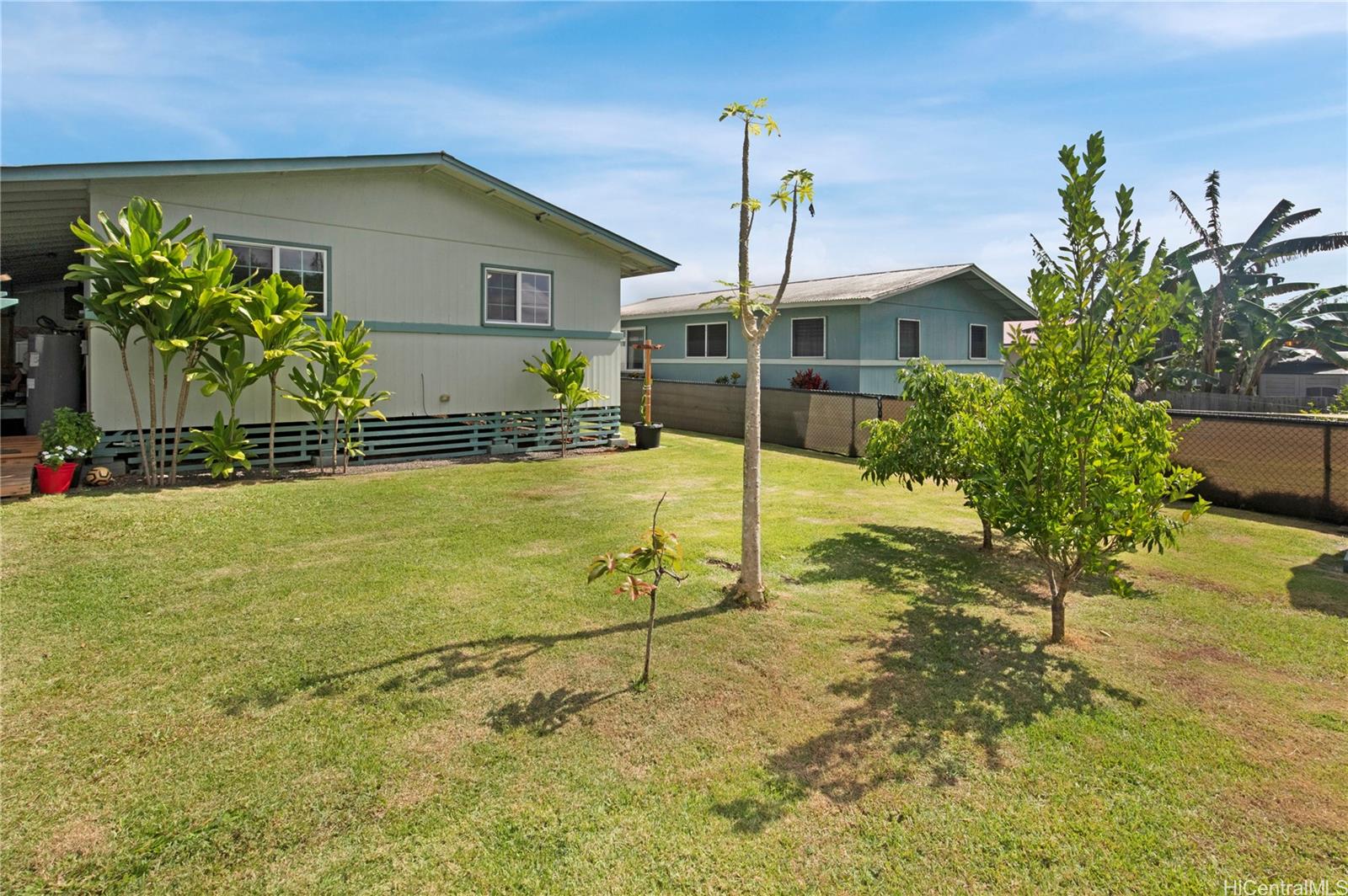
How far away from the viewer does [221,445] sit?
9078 millimetres

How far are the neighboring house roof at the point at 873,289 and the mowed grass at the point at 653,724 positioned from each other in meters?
11.3

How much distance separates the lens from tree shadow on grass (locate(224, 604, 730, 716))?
3.56 m

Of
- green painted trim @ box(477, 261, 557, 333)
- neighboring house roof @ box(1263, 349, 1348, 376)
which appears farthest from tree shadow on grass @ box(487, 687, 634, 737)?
neighboring house roof @ box(1263, 349, 1348, 376)

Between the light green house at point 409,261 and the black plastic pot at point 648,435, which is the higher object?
the light green house at point 409,261

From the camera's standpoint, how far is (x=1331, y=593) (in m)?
5.30

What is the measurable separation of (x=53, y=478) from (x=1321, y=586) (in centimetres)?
1273

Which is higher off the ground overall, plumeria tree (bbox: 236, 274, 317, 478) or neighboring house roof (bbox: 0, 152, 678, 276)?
neighboring house roof (bbox: 0, 152, 678, 276)

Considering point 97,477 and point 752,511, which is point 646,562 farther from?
point 97,477

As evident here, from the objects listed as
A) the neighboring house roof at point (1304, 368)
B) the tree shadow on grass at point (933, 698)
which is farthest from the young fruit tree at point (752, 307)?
the neighboring house roof at point (1304, 368)

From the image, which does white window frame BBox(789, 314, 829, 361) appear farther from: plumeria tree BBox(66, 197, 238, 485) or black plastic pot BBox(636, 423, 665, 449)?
plumeria tree BBox(66, 197, 238, 485)

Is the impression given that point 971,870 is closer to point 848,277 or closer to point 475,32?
point 475,32

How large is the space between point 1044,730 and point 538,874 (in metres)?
2.43

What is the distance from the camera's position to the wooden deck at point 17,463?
306 inches

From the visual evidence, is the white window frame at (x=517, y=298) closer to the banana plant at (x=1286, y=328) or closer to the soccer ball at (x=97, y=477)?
the soccer ball at (x=97, y=477)
